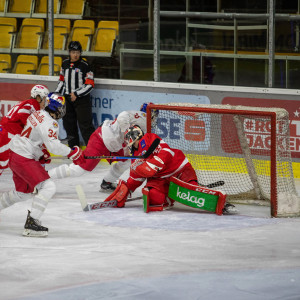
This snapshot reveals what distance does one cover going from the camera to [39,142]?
560 cm

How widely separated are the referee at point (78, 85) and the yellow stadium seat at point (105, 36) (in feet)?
1.49

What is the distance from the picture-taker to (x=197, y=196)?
20.5 ft

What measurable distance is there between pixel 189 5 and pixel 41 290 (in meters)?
4.82

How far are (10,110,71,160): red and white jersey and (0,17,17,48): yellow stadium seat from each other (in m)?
4.22

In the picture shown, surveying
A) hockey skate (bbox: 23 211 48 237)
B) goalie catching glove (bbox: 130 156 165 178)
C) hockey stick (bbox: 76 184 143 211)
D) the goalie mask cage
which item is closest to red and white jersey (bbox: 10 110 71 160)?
hockey skate (bbox: 23 211 48 237)

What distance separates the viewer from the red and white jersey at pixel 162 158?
6250 mm

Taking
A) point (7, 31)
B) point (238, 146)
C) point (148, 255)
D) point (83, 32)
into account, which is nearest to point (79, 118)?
point (83, 32)

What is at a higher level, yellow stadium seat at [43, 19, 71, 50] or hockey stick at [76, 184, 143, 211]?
yellow stadium seat at [43, 19, 71, 50]

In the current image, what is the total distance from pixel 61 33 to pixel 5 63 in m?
0.76

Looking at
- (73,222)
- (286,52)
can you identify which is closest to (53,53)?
(286,52)

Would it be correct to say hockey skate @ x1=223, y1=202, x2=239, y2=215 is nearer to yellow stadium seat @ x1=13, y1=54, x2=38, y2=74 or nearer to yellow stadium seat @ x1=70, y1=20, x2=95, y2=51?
yellow stadium seat @ x1=70, y1=20, x2=95, y2=51

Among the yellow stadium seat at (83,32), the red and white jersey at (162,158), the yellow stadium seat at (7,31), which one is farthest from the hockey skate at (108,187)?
the yellow stadium seat at (7,31)

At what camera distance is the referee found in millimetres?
8570

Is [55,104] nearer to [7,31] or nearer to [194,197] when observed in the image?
[194,197]
